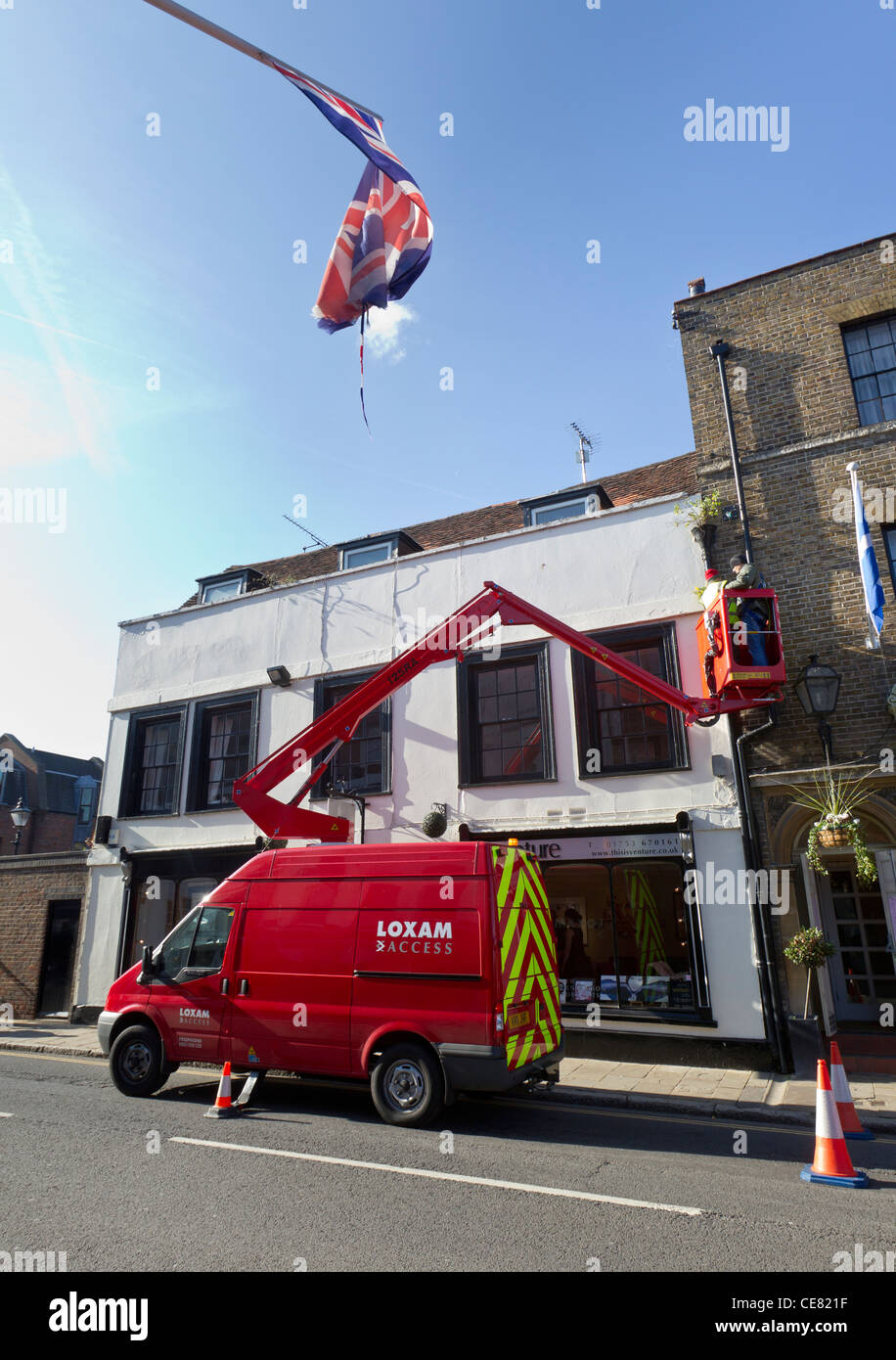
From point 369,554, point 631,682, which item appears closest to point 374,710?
point 369,554

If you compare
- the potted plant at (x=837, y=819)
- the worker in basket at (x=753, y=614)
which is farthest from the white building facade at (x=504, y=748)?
the worker in basket at (x=753, y=614)

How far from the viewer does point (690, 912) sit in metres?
10.4

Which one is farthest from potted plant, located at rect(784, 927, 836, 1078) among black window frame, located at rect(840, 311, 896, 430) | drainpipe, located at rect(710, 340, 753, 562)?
black window frame, located at rect(840, 311, 896, 430)

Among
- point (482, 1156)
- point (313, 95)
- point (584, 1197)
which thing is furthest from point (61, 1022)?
point (313, 95)

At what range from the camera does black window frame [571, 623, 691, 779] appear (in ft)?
36.1

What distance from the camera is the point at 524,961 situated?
7.66 m

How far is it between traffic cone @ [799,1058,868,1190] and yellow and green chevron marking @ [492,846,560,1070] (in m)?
2.50

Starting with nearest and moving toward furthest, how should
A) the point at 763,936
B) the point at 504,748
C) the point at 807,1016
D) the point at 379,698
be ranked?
the point at 807,1016 < the point at 763,936 < the point at 379,698 < the point at 504,748

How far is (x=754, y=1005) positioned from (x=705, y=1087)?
149 centimetres

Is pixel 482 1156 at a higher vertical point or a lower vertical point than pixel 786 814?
lower

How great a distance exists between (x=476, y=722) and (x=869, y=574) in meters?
6.12

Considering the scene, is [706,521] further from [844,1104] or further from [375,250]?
[844,1104]
